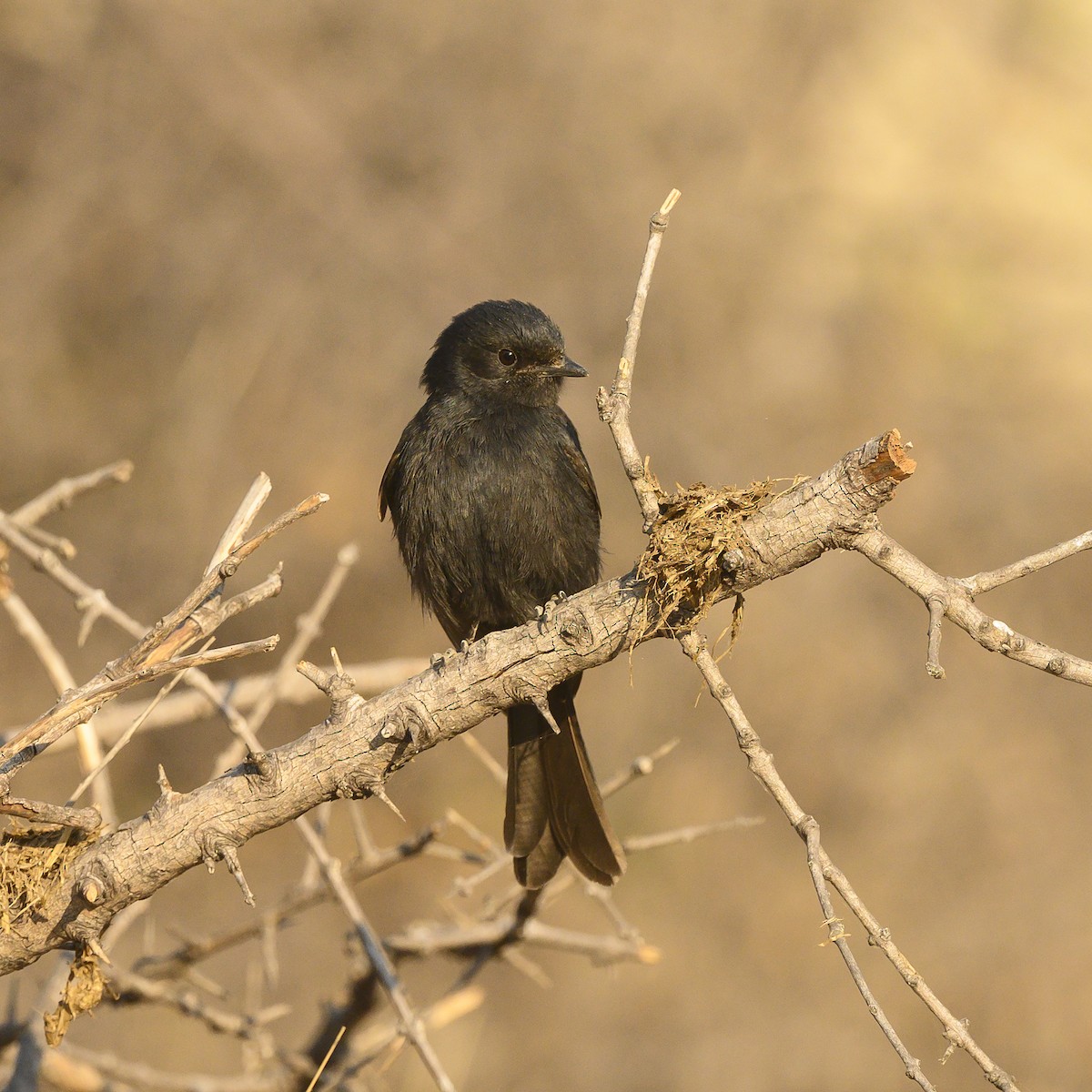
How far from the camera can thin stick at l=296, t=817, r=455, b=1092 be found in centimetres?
335

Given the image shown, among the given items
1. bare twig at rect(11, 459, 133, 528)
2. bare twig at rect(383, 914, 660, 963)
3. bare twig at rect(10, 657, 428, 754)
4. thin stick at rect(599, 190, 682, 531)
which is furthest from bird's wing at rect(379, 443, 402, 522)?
thin stick at rect(599, 190, 682, 531)

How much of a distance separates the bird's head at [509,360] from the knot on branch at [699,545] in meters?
2.13

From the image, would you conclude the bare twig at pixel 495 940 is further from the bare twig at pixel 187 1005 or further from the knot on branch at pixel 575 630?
the knot on branch at pixel 575 630

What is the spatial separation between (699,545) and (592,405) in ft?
19.7

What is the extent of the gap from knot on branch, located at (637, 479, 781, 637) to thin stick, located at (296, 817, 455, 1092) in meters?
1.32

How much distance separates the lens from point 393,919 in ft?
27.4

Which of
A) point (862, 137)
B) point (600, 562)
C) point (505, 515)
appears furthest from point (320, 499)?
point (862, 137)

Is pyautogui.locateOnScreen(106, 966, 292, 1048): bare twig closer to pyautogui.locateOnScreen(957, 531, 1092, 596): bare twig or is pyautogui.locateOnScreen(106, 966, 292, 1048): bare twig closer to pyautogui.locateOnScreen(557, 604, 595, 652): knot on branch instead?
pyautogui.locateOnScreen(557, 604, 595, 652): knot on branch

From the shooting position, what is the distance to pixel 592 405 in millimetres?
8570

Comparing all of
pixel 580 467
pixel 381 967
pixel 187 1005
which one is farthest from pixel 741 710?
pixel 187 1005

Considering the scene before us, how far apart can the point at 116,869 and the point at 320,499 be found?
97cm

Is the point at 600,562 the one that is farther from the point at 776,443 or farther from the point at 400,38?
the point at 400,38

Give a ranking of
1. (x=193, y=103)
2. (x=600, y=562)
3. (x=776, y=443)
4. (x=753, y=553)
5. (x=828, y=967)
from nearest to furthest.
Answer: (x=753, y=553)
(x=600, y=562)
(x=828, y=967)
(x=193, y=103)
(x=776, y=443)

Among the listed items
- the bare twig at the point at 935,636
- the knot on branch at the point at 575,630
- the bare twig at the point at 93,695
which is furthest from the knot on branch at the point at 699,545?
the bare twig at the point at 93,695
